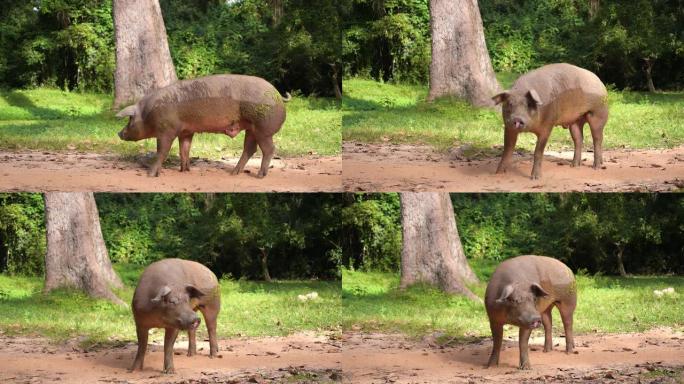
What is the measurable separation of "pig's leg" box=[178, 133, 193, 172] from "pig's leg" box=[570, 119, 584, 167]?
4.99 m

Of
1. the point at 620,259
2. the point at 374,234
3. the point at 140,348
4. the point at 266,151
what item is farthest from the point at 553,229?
the point at 140,348

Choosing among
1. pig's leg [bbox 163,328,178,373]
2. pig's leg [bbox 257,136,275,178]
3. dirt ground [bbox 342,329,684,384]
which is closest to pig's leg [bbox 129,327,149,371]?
pig's leg [bbox 163,328,178,373]

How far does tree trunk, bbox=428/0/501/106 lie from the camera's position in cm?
1881

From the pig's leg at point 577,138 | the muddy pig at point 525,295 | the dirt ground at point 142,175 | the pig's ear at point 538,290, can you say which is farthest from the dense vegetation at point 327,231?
the pig's ear at point 538,290

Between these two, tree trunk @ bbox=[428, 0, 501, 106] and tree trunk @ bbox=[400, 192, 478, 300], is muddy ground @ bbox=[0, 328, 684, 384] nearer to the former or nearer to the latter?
tree trunk @ bbox=[400, 192, 478, 300]

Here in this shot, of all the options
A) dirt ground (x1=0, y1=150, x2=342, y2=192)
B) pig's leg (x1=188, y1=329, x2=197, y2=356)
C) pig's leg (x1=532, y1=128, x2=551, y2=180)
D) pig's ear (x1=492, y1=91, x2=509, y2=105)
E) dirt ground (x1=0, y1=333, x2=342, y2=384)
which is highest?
pig's ear (x1=492, y1=91, x2=509, y2=105)

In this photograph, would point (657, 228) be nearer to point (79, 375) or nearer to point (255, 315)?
point (255, 315)

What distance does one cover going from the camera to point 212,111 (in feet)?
53.8

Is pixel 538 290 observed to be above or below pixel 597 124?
below

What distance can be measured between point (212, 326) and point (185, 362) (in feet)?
1.89

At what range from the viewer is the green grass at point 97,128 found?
60.6 feet

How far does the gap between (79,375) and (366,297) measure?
523 cm

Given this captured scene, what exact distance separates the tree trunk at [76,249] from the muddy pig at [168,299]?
12.3ft

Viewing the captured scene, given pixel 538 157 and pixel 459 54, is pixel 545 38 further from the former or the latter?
pixel 538 157
